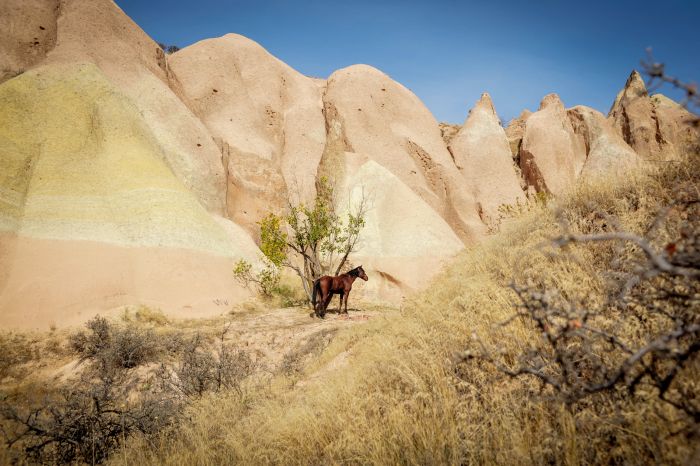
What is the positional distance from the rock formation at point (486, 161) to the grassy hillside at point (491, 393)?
2514 cm

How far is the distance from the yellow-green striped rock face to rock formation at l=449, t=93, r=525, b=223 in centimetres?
2187

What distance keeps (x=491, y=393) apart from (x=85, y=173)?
21.9m

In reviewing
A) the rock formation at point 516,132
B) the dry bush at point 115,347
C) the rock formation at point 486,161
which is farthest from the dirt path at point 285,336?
the rock formation at point 516,132

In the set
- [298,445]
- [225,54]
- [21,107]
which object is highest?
[225,54]

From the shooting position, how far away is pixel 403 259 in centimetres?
2308

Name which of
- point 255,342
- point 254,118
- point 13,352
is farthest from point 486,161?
point 13,352

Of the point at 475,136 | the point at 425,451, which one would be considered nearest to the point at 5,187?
the point at 425,451

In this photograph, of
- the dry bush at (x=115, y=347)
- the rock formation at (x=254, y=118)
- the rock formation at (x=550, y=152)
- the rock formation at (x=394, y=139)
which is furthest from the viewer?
the rock formation at (x=550, y=152)

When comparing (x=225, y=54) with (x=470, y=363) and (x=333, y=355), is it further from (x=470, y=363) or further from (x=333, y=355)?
(x=470, y=363)

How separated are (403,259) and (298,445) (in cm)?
1975

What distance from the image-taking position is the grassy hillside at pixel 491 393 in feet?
8.10

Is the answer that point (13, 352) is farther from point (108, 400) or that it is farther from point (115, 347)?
point (108, 400)

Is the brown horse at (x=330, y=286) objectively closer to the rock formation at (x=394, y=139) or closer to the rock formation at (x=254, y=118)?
the rock formation at (x=254, y=118)

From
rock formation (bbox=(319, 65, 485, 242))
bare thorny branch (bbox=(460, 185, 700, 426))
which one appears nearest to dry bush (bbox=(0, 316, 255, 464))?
bare thorny branch (bbox=(460, 185, 700, 426))
